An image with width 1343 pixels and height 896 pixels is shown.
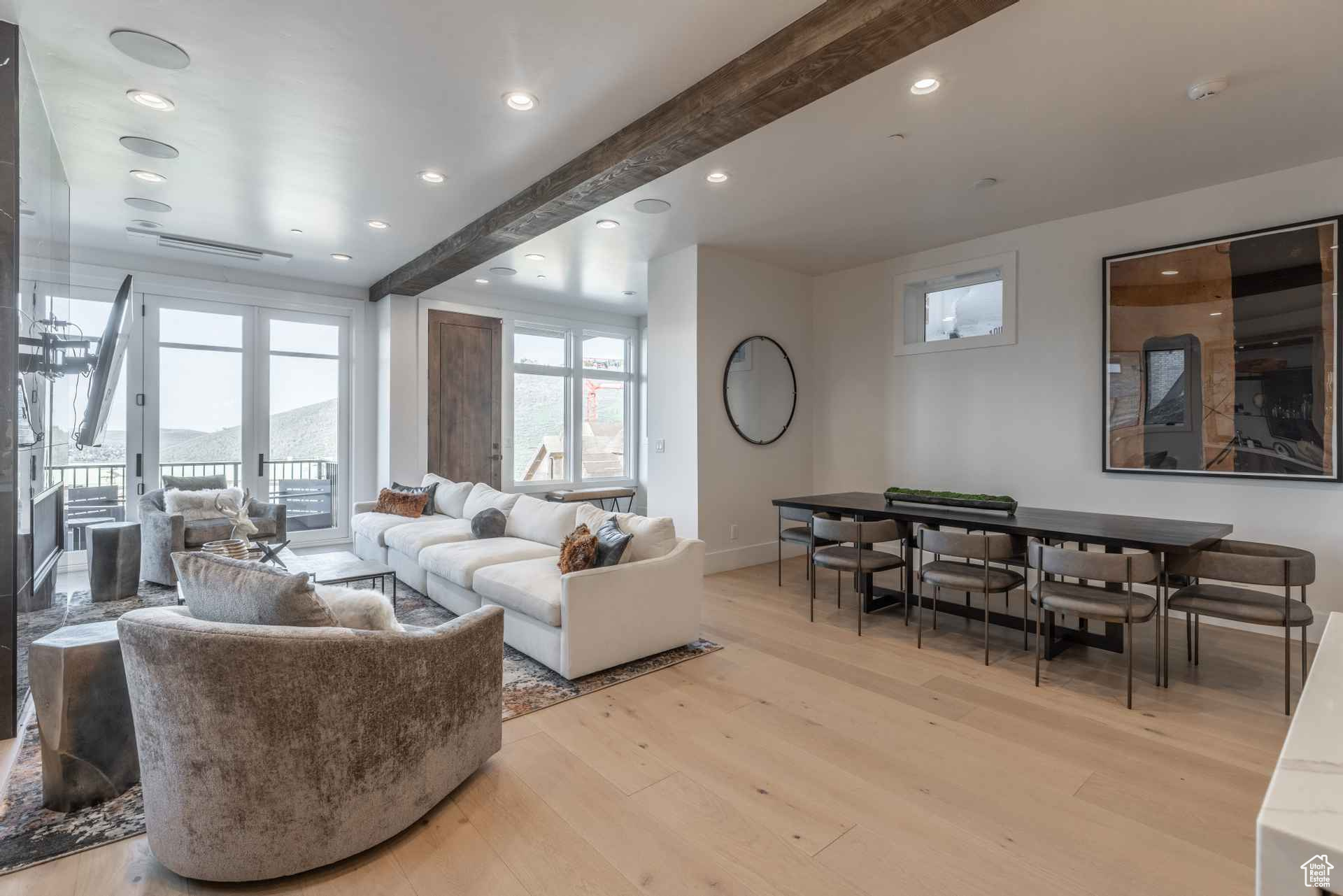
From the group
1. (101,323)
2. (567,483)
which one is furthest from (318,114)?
(567,483)

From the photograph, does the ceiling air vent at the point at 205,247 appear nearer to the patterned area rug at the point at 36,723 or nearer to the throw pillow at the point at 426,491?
the throw pillow at the point at 426,491

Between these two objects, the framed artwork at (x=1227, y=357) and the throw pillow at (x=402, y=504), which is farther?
the throw pillow at (x=402, y=504)

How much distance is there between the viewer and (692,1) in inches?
96.5

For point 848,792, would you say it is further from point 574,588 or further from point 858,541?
point 858,541

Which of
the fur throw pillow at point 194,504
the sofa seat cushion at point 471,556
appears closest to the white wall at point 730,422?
the sofa seat cushion at point 471,556

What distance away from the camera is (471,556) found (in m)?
4.12

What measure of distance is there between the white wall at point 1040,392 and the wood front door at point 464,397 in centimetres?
386

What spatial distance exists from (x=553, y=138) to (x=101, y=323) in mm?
4950

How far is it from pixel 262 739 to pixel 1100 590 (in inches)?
141

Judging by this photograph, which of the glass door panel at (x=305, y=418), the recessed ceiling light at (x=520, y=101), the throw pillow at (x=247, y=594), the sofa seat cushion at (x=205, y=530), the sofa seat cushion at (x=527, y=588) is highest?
the recessed ceiling light at (x=520, y=101)

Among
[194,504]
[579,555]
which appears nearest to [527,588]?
[579,555]

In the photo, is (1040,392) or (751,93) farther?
(1040,392)

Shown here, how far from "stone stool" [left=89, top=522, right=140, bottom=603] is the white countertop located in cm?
609

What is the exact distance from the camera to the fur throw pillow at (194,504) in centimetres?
520
